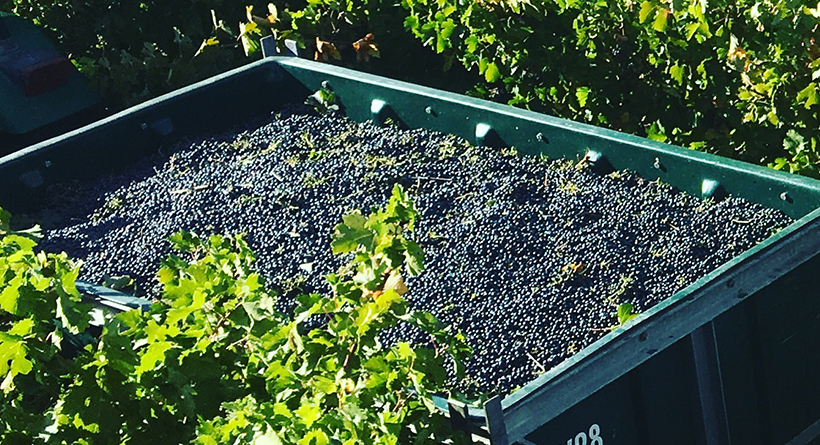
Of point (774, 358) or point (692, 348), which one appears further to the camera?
point (774, 358)

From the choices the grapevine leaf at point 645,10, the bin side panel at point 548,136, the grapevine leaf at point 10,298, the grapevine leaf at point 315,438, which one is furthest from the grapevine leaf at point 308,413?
the grapevine leaf at point 645,10

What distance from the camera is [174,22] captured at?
638cm

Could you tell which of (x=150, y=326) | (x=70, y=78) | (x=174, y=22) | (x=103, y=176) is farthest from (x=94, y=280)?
(x=174, y=22)

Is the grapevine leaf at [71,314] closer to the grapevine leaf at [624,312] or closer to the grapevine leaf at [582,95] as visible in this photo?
the grapevine leaf at [624,312]

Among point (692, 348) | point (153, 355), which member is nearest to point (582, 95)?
point (692, 348)

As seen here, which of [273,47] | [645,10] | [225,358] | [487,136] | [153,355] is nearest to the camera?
[153,355]

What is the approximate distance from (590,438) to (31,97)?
350 cm

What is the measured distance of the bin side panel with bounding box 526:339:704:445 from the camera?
93.6 inches

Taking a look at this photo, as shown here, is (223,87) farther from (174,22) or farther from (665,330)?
(665,330)

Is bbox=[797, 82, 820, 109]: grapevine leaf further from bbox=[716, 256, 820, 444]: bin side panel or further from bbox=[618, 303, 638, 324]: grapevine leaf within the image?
bbox=[618, 303, 638, 324]: grapevine leaf

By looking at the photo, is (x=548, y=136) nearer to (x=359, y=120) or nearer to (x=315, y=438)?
(x=359, y=120)

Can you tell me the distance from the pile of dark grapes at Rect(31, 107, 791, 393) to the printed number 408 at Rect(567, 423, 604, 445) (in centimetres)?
29

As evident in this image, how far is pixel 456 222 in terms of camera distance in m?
3.50

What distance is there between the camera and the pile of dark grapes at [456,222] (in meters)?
2.93
